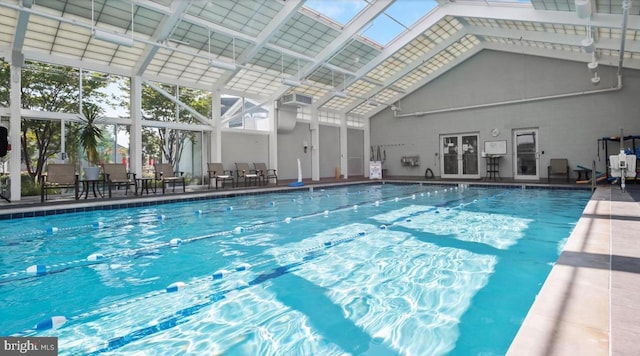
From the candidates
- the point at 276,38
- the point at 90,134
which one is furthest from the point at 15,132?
the point at 276,38

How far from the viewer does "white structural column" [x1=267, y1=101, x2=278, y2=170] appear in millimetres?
12734

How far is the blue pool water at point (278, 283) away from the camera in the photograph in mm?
2018

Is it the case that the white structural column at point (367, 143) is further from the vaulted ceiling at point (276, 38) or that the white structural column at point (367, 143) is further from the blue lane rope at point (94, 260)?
the blue lane rope at point (94, 260)

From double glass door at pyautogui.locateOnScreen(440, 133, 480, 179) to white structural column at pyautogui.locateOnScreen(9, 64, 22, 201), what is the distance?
1374 cm

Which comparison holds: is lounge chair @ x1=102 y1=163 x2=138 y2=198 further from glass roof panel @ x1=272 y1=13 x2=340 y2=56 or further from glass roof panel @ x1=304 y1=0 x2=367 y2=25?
glass roof panel @ x1=304 y1=0 x2=367 y2=25

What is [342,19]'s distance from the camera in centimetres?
987

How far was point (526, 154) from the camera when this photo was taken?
12867mm

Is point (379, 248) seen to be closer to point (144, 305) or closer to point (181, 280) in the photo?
point (181, 280)

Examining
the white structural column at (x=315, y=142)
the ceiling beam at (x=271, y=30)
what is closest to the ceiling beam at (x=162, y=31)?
the ceiling beam at (x=271, y=30)

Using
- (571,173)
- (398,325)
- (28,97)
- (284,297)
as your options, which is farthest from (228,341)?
(571,173)

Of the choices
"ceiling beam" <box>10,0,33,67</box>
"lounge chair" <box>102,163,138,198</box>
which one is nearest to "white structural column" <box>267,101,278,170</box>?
"lounge chair" <box>102,163,138,198</box>

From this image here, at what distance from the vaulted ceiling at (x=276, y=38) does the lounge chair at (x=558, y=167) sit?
329 cm

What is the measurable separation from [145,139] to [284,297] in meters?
8.82

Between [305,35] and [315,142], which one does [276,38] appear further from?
[315,142]
